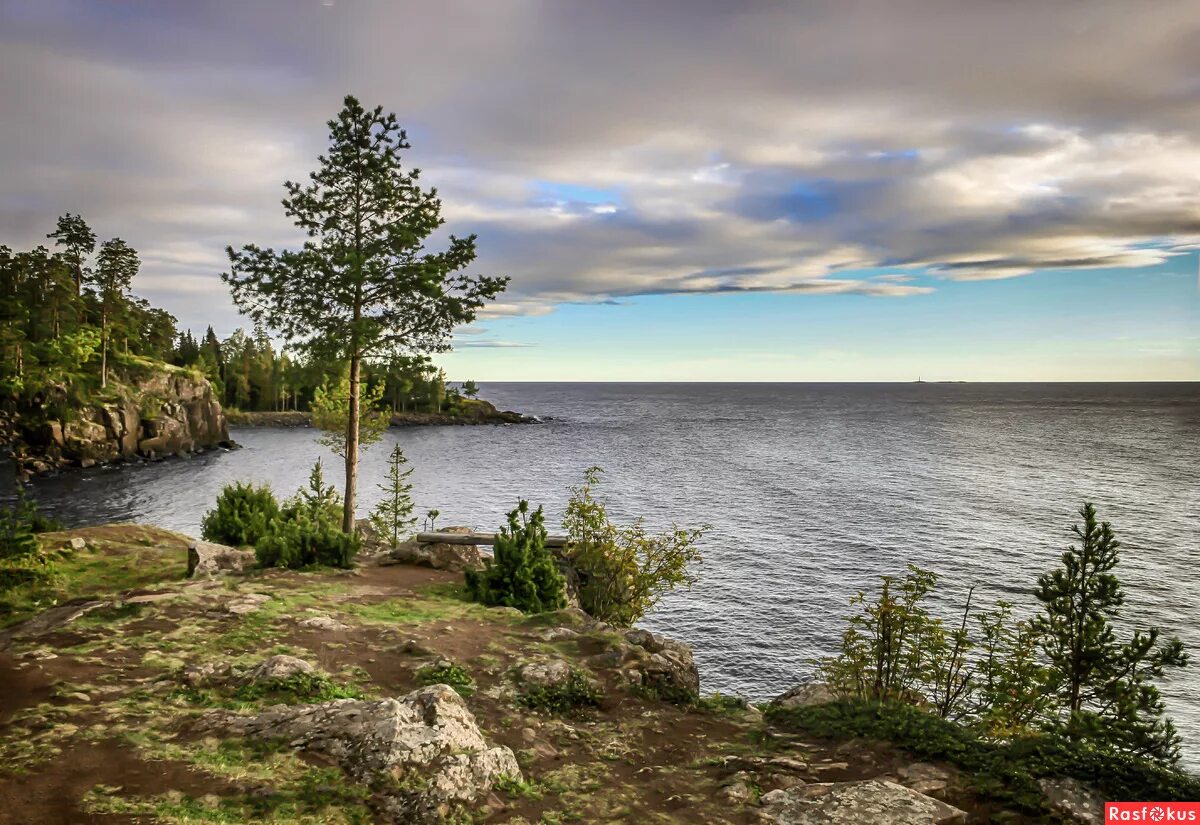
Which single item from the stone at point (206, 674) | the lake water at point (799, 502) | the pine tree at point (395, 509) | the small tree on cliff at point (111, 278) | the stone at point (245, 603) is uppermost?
the small tree on cliff at point (111, 278)

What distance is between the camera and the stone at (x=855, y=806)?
757cm

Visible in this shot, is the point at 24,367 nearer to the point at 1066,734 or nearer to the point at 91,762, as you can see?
the point at 91,762

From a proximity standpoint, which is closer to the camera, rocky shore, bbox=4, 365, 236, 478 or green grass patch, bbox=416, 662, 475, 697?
green grass patch, bbox=416, 662, 475, 697

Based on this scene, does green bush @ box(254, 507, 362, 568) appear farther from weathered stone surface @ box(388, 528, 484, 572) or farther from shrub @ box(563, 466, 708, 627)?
shrub @ box(563, 466, 708, 627)

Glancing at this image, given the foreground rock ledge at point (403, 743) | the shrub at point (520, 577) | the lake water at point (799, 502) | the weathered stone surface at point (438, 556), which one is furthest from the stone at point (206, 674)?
the lake water at point (799, 502)

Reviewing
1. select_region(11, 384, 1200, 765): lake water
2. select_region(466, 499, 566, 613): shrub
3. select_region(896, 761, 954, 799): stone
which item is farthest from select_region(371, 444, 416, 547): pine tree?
select_region(896, 761, 954, 799): stone

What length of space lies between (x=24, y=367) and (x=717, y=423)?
140006mm

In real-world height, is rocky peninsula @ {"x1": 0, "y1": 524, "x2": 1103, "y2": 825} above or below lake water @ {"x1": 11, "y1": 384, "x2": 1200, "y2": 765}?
above

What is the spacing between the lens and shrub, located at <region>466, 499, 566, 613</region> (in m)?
18.0

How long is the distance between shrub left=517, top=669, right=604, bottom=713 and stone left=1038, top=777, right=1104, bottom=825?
22.2 ft

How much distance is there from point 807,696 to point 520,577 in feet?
26.5

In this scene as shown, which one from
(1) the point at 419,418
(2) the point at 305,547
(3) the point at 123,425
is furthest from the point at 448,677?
(1) the point at 419,418

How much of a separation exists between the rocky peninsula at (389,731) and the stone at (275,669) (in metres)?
0.04

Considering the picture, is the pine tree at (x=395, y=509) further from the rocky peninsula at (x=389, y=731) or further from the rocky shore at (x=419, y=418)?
the rocky shore at (x=419, y=418)
